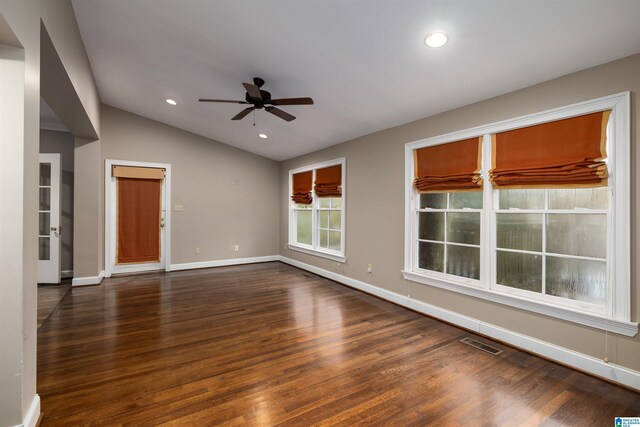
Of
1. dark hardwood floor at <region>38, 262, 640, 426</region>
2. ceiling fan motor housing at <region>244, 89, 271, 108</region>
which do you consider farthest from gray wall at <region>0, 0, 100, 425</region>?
ceiling fan motor housing at <region>244, 89, 271, 108</region>

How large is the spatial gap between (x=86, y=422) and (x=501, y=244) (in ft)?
12.1

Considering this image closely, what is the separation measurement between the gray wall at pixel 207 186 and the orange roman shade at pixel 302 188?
30.2 inches

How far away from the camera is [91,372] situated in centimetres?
236

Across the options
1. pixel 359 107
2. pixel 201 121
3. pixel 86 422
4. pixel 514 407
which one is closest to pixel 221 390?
pixel 86 422

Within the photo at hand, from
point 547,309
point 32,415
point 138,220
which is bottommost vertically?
point 32,415

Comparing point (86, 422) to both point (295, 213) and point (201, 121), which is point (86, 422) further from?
point (295, 213)

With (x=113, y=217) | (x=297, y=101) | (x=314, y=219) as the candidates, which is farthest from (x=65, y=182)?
(x=297, y=101)

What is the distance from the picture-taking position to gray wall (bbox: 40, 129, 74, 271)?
524 cm

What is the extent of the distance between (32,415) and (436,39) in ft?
12.2

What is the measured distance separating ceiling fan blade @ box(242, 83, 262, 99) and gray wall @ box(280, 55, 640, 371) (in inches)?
78.5

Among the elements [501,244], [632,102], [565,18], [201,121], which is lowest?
[501,244]

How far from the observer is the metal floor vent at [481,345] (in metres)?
2.77

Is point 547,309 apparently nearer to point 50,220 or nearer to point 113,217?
point 113,217

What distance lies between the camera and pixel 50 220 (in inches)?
198
